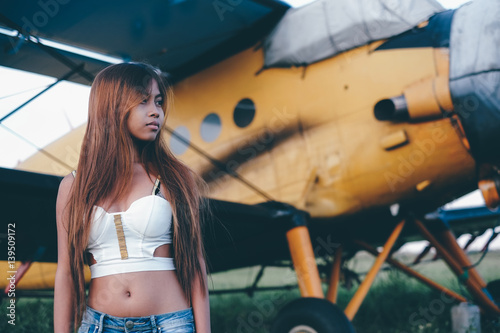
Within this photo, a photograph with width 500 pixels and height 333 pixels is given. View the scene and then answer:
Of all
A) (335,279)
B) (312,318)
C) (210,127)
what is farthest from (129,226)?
(335,279)

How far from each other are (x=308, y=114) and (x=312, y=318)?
153 centimetres

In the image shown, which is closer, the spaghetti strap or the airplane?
the spaghetti strap

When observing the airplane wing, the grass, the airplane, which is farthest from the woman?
the grass

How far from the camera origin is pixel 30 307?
19.2ft

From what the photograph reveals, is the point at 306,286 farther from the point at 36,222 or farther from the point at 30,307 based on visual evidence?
the point at 30,307

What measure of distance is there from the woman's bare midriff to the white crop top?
2 centimetres

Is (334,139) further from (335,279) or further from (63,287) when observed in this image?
(63,287)

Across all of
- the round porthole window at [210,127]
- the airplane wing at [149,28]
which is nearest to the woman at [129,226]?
the airplane wing at [149,28]

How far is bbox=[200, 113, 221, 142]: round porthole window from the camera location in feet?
13.5

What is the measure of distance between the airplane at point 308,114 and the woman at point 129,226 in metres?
1.15

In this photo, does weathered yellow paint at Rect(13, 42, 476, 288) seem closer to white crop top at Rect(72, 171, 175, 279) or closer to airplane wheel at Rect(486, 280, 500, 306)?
airplane wheel at Rect(486, 280, 500, 306)

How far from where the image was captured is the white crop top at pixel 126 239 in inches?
46.6

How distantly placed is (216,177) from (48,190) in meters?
1.94

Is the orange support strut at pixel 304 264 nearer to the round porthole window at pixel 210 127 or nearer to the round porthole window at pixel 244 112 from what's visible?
the round porthole window at pixel 244 112
